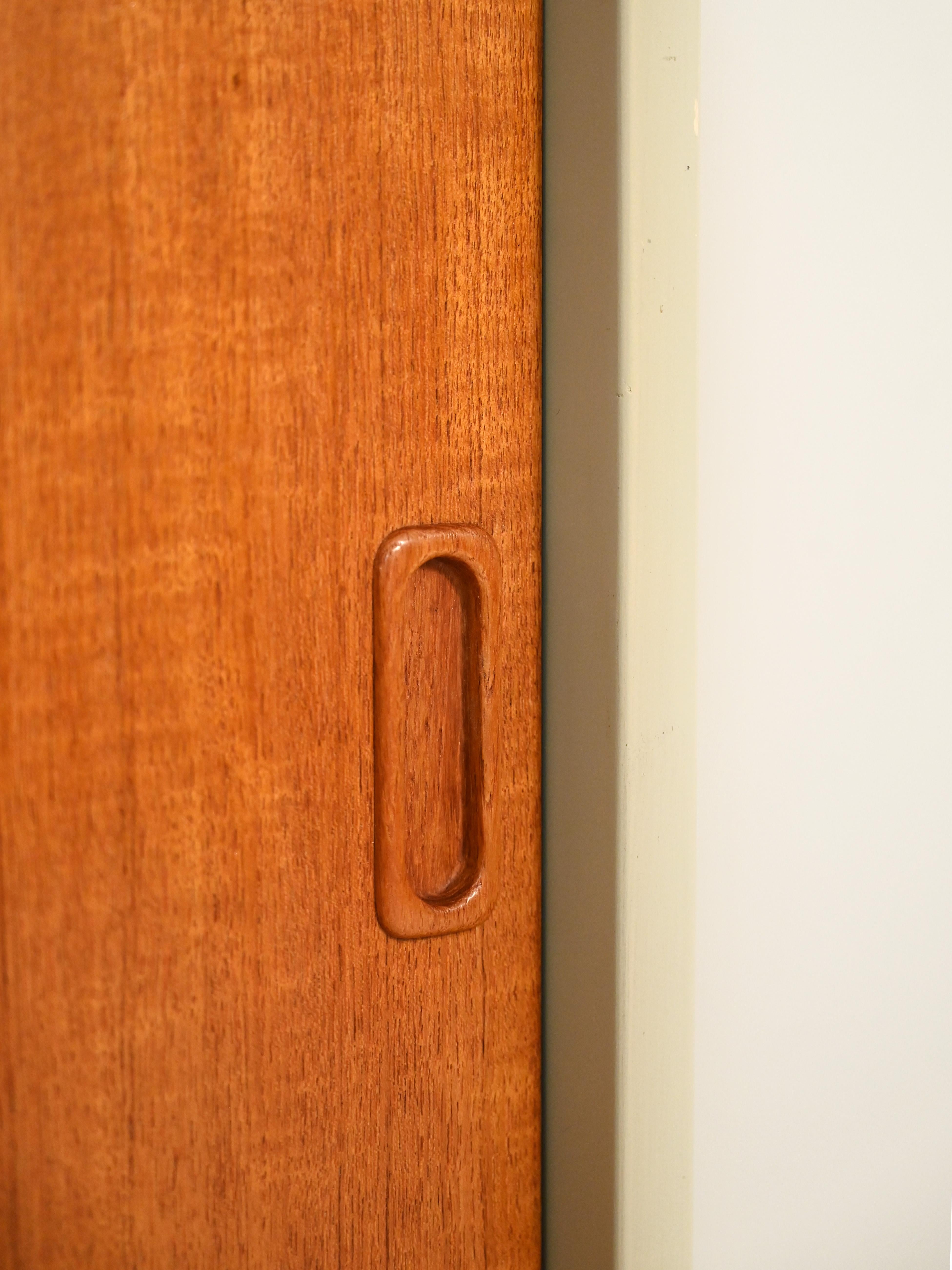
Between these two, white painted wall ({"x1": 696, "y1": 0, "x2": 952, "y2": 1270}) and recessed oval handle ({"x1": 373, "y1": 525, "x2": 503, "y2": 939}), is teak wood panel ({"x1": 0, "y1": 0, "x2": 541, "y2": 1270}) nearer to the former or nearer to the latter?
recessed oval handle ({"x1": 373, "y1": 525, "x2": 503, "y2": 939})

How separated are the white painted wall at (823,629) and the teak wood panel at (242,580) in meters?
0.17

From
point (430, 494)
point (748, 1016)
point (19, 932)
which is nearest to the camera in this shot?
point (19, 932)

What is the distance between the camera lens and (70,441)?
551mm

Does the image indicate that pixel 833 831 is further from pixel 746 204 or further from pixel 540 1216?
pixel 746 204

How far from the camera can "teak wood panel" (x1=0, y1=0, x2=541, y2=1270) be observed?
1.80 feet

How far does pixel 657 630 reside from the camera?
673mm

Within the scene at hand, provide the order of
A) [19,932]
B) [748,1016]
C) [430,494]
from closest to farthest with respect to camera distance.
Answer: [19,932] < [430,494] < [748,1016]

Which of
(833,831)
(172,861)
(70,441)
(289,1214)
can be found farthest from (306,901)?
(833,831)

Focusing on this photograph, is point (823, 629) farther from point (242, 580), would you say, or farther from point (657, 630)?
point (242, 580)

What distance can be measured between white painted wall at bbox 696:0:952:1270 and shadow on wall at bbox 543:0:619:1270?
0.39ft

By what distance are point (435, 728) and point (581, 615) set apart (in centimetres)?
12

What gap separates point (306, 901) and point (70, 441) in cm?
29

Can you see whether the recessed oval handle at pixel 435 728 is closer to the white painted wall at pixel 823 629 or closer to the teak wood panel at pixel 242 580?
the teak wood panel at pixel 242 580

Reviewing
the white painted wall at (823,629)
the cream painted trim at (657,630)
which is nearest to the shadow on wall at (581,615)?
the cream painted trim at (657,630)
